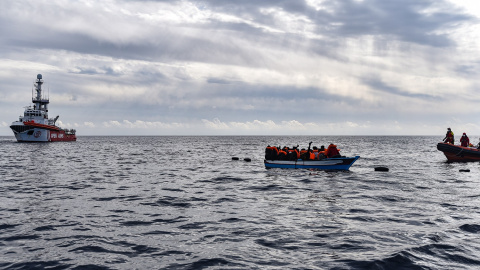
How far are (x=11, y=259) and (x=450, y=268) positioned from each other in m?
10.9

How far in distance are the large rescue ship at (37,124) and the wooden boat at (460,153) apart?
102644 millimetres

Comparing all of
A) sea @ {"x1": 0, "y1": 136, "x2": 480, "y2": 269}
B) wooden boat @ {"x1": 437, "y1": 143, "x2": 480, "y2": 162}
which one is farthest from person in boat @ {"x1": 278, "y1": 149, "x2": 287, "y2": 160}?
wooden boat @ {"x1": 437, "y1": 143, "x2": 480, "y2": 162}

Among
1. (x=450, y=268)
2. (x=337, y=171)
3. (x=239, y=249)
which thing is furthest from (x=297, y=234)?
(x=337, y=171)

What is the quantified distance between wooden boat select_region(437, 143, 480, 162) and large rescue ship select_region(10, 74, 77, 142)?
4041 inches

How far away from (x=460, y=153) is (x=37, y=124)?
10425 cm

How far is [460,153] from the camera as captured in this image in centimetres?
3831

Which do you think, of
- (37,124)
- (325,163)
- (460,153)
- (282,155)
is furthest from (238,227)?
(37,124)

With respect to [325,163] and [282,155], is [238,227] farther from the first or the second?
[282,155]

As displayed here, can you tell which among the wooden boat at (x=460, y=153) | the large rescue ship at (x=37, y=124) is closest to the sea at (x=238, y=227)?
the wooden boat at (x=460, y=153)

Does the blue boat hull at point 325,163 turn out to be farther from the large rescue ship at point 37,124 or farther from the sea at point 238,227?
the large rescue ship at point 37,124

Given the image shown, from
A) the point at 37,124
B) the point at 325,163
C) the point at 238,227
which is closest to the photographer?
the point at 238,227

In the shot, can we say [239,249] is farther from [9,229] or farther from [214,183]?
[214,183]

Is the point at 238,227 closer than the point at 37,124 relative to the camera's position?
Yes

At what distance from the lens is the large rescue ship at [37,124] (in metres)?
96.6
